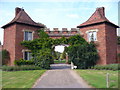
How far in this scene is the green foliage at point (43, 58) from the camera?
1911 cm

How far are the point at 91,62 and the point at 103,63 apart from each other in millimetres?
1842

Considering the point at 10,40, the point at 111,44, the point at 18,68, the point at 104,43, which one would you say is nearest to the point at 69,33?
the point at 104,43

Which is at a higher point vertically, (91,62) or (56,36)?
(56,36)

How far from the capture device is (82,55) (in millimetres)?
19594

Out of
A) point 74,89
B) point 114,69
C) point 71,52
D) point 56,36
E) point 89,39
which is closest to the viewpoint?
point 74,89

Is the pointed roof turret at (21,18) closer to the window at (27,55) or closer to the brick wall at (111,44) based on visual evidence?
the window at (27,55)

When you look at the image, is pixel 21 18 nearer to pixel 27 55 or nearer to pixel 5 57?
pixel 27 55

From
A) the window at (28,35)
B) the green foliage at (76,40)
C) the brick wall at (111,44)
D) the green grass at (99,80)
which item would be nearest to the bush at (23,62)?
the window at (28,35)

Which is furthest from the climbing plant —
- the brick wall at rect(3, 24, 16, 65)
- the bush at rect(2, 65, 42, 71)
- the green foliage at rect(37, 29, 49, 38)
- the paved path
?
the paved path

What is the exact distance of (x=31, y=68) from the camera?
18.4 meters

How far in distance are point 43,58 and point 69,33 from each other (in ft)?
22.7

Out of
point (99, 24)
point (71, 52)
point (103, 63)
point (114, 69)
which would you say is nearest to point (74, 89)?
point (114, 69)

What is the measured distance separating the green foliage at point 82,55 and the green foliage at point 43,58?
10.3 feet

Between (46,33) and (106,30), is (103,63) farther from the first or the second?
(46,33)
